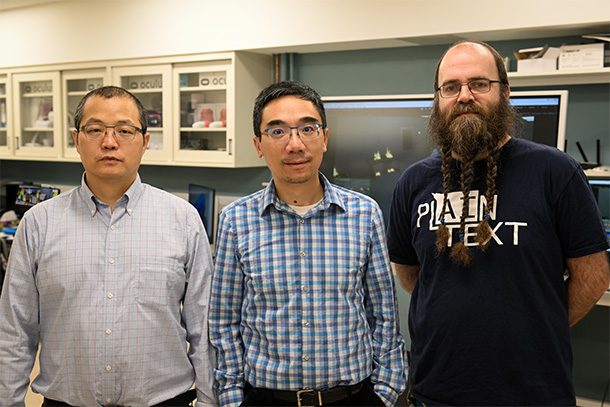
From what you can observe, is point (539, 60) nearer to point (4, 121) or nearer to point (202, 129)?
point (202, 129)

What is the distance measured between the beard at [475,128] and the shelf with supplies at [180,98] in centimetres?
252

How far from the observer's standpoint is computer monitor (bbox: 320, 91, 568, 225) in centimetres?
327

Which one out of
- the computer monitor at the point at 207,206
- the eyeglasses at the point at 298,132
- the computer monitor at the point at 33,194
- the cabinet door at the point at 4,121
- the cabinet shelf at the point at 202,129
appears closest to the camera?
the eyeglasses at the point at 298,132

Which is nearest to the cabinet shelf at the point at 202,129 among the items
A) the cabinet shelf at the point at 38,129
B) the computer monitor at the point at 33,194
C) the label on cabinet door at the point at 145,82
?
the label on cabinet door at the point at 145,82

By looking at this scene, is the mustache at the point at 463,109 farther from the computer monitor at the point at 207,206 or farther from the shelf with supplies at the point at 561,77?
the computer monitor at the point at 207,206

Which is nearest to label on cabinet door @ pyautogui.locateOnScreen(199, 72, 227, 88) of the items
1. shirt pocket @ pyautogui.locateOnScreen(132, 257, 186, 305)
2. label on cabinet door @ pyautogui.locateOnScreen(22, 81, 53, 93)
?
label on cabinet door @ pyautogui.locateOnScreen(22, 81, 53, 93)

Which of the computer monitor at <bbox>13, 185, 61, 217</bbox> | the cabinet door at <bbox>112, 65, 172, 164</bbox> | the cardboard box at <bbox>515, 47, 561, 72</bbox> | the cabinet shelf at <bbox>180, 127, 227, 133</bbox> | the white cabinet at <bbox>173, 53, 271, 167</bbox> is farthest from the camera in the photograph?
the computer monitor at <bbox>13, 185, 61, 217</bbox>

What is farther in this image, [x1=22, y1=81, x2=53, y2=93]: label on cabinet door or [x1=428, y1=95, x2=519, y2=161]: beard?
[x1=22, y1=81, x2=53, y2=93]: label on cabinet door

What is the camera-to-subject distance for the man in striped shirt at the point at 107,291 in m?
1.53

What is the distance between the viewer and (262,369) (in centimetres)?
148

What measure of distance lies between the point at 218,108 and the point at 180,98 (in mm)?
325

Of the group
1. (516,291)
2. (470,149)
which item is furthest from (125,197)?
(516,291)

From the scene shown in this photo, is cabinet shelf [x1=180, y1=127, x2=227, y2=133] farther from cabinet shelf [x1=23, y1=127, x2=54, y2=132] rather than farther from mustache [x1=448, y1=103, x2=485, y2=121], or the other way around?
mustache [x1=448, y1=103, x2=485, y2=121]

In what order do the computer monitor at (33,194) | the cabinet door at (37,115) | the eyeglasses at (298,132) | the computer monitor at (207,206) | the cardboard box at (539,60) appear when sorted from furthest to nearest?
1. the cabinet door at (37,115)
2. the computer monitor at (33,194)
3. the computer monitor at (207,206)
4. the cardboard box at (539,60)
5. the eyeglasses at (298,132)
